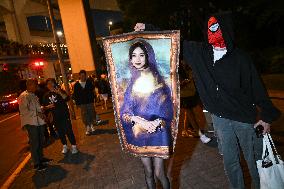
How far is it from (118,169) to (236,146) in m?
3.06

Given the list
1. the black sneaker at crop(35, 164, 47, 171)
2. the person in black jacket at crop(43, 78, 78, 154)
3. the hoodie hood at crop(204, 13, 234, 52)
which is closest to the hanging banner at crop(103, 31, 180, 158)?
the hoodie hood at crop(204, 13, 234, 52)

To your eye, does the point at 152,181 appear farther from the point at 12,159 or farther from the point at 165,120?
the point at 12,159

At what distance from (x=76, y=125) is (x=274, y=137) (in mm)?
8219

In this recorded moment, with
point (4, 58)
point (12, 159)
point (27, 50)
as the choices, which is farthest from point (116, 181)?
point (27, 50)

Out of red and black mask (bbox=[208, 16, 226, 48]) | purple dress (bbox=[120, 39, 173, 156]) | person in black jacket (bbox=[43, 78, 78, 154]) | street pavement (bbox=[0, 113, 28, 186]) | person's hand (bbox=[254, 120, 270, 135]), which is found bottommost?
street pavement (bbox=[0, 113, 28, 186])

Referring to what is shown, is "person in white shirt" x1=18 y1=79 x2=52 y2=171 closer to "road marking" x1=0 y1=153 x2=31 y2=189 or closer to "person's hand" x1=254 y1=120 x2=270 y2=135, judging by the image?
"road marking" x1=0 y1=153 x2=31 y2=189

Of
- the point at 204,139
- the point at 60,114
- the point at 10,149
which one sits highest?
the point at 60,114

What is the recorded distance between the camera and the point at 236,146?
3500mm

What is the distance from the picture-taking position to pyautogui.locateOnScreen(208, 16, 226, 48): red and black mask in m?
3.31

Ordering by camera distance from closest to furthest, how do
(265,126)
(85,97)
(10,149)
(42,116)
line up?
(265,126), (42,116), (85,97), (10,149)

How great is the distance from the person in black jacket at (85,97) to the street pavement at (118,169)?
169 centimetres

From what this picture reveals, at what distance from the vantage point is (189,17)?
1217 inches

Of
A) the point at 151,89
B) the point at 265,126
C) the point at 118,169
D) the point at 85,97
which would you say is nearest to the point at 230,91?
the point at 265,126

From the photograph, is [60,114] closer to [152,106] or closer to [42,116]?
[42,116]
